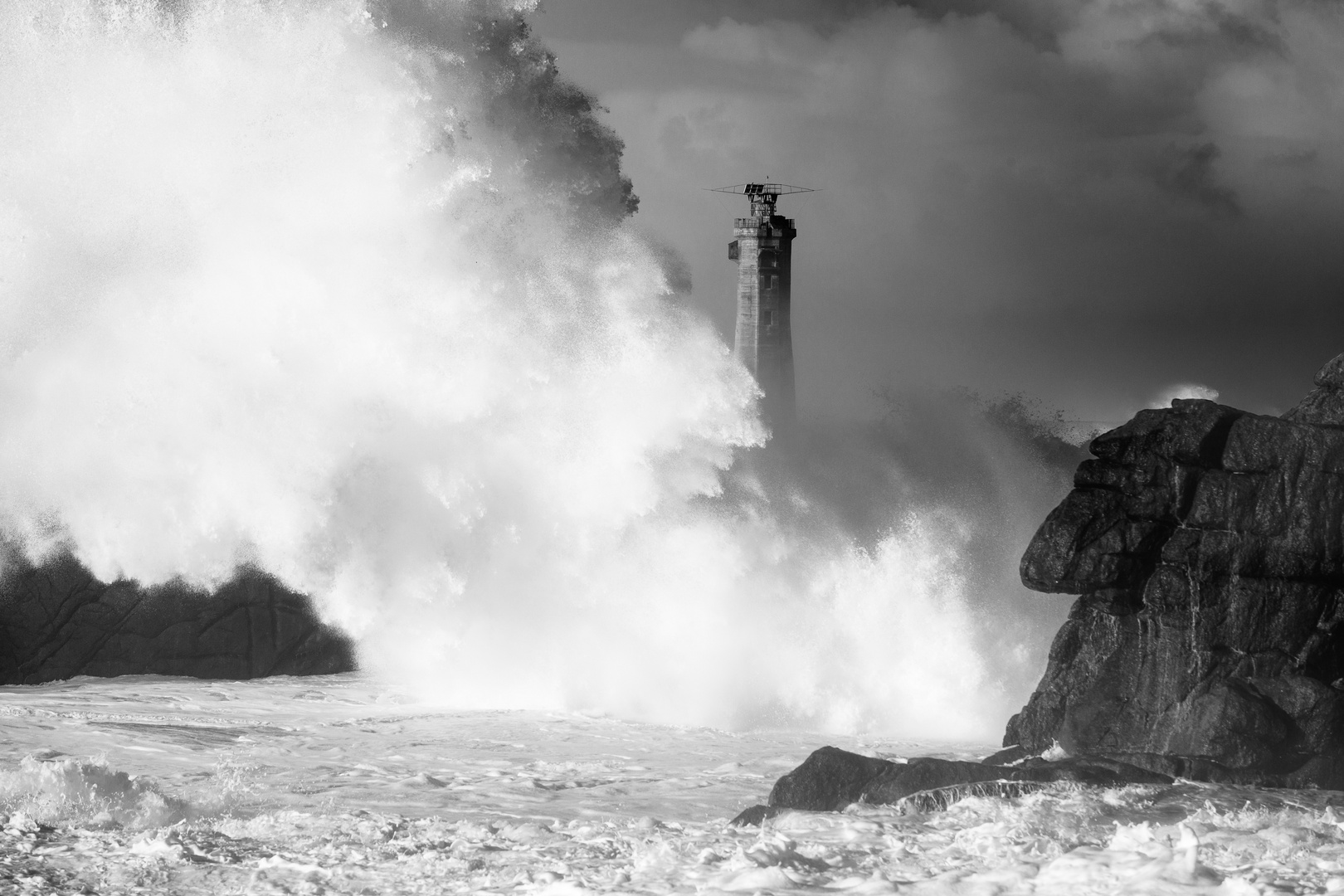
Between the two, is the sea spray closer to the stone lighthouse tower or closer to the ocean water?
the ocean water

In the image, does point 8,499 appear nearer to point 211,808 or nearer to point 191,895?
point 211,808

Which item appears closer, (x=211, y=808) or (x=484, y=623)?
(x=211, y=808)

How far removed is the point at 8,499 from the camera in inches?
810

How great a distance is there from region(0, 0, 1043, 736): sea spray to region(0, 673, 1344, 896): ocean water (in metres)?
4.77

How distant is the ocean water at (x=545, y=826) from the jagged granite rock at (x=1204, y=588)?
3.43 ft

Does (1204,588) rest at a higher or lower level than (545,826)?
higher

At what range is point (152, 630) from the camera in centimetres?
2014

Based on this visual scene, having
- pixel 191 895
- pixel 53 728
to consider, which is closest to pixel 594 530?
pixel 53 728

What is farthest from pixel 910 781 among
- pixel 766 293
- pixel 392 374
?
pixel 766 293

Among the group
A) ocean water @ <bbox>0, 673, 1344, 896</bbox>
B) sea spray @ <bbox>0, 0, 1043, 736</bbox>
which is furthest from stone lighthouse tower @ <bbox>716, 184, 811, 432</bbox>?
ocean water @ <bbox>0, 673, 1344, 896</bbox>

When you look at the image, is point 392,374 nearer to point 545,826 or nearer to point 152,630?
point 152,630

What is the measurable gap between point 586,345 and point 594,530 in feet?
9.66

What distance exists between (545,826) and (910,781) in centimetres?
289

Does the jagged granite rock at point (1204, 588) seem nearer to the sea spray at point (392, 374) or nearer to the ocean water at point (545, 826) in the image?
the ocean water at point (545, 826)
